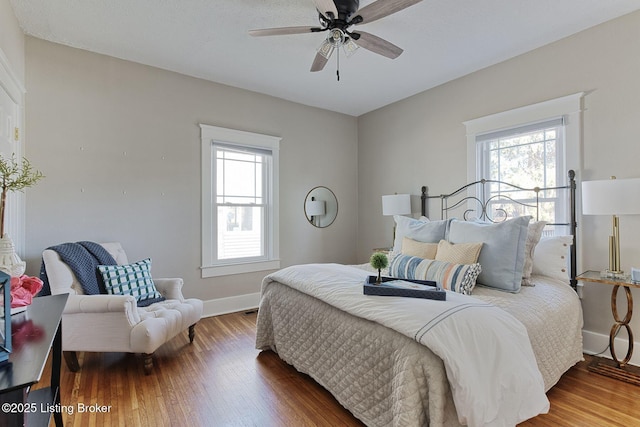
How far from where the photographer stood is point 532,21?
8.46ft

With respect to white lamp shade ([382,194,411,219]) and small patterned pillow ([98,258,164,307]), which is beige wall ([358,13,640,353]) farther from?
small patterned pillow ([98,258,164,307])

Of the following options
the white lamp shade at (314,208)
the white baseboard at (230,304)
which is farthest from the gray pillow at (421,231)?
the white baseboard at (230,304)

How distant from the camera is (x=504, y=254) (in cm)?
233

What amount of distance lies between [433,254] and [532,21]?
6.68ft

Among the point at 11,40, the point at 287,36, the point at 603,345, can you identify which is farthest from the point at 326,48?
the point at 603,345

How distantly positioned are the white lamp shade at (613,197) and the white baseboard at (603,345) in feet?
3.66


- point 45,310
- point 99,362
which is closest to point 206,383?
point 99,362

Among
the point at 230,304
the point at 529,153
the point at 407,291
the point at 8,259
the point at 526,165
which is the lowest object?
the point at 230,304

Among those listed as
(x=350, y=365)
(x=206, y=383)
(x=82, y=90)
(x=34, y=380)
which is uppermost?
(x=82, y=90)

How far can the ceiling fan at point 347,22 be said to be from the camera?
1.93 metres

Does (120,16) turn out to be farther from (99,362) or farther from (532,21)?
(532,21)

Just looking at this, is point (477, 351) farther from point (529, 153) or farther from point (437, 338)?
point (529, 153)

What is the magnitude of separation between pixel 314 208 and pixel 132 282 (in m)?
2.53

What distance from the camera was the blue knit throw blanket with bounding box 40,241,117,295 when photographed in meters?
2.50
